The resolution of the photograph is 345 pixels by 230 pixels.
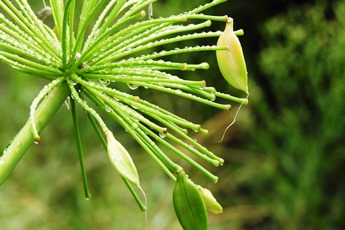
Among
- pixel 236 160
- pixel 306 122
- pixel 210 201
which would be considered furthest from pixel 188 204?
pixel 236 160

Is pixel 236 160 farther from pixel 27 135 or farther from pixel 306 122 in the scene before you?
pixel 27 135

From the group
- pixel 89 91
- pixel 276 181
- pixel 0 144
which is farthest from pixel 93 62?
pixel 276 181

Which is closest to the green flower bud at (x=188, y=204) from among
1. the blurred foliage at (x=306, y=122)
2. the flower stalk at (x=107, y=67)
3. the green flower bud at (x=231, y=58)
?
the flower stalk at (x=107, y=67)

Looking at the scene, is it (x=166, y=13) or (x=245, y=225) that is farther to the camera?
(x=245, y=225)

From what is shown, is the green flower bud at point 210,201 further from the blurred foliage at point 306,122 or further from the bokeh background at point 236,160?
the blurred foliage at point 306,122

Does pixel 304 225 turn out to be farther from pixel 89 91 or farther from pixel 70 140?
pixel 89 91
